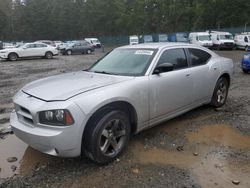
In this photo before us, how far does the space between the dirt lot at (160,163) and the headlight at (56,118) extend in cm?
74

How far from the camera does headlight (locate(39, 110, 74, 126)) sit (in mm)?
3340

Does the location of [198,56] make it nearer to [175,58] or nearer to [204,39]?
[175,58]

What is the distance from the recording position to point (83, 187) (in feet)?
10.9

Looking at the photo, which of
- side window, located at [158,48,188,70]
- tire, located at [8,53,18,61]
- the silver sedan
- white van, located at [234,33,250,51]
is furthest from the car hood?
white van, located at [234,33,250,51]

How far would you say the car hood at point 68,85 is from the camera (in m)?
3.61

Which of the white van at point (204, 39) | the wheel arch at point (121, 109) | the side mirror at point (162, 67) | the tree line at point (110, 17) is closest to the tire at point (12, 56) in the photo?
the white van at point (204, 39)

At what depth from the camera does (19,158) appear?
4.17 meters

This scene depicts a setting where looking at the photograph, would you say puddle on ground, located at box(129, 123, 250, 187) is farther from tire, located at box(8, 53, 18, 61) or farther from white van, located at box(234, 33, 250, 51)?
white van, located at box(234, 33, 250, 51)

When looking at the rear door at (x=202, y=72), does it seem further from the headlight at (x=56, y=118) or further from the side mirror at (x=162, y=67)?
the headlight at (x=56, y=118)

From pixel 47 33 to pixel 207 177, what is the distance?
71575 millimetres

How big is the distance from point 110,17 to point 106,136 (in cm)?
6470

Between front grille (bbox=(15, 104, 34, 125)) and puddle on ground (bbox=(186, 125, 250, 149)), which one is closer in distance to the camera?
front grille (bbox=(15, 104, 34, 125))

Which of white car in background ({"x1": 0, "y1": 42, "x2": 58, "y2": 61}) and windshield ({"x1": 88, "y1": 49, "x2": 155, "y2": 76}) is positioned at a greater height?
white car in background ({"x1": 0, "y1": 42, "x2": 58, "y2": 61})

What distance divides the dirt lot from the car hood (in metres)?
0.99
